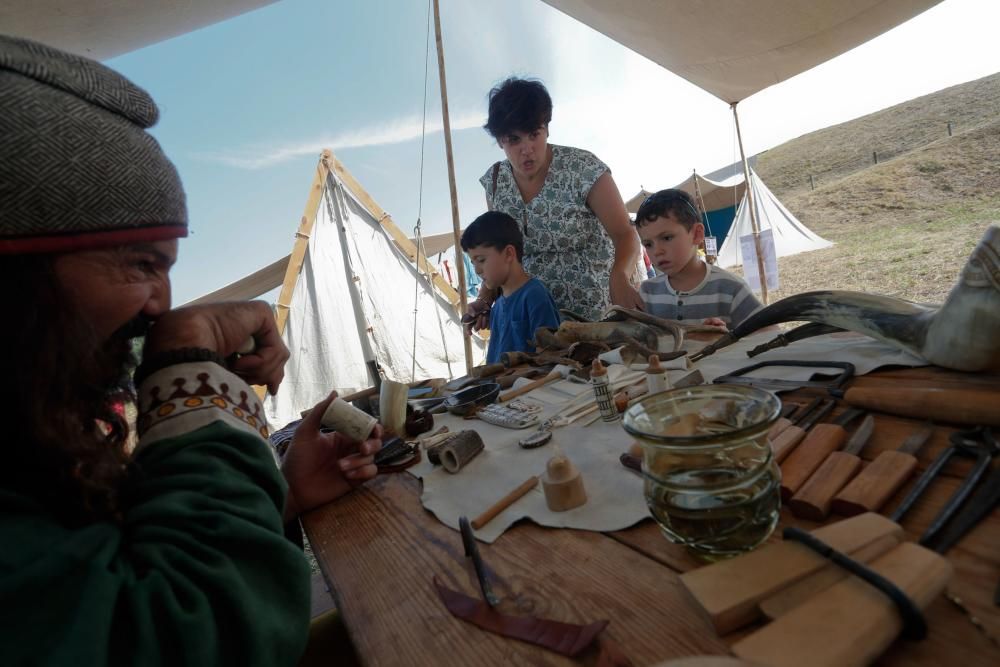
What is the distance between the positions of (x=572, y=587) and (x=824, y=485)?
358mm

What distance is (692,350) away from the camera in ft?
5.75

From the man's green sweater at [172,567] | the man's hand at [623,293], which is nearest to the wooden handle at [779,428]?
the man's green sweater at [172,567]

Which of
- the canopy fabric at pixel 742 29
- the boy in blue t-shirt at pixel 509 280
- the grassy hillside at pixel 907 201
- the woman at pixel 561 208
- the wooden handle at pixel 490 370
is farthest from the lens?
the grassy hillside at pixel 907 201

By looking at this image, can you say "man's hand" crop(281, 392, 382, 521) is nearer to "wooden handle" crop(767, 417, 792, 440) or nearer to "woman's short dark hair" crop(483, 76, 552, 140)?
"wooden handle" crop(767, 417, 792, 440)

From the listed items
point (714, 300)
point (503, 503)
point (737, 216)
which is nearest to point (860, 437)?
point (503, 503)

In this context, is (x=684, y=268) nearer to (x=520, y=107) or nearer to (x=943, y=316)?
(x=520, y=107)

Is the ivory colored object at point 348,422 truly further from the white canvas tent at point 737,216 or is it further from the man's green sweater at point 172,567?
the white canvas tent at point 737,216

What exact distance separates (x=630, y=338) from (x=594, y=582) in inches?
51.2

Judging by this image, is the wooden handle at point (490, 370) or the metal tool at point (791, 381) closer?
the metal tool at point (791, 381)

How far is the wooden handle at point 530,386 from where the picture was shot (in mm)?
1593

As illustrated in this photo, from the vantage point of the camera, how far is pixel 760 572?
487 millimetres

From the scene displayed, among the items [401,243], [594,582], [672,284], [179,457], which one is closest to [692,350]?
[672,284]

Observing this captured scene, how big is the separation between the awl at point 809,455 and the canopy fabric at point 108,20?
339 cm

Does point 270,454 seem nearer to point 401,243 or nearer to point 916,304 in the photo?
point 916,304
